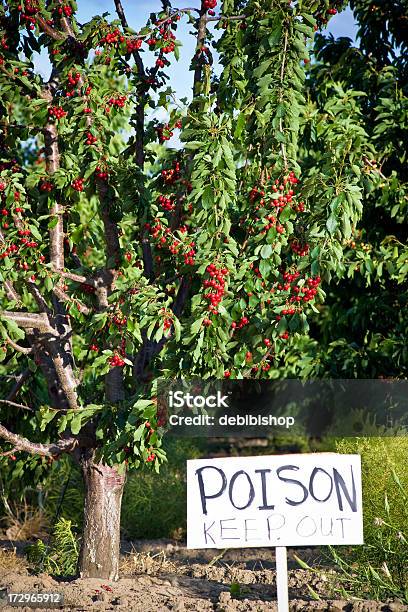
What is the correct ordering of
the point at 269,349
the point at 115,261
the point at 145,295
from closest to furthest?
the point at 145,295 < the point at 269,349 < the point at 115,261

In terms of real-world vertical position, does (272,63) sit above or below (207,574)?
above

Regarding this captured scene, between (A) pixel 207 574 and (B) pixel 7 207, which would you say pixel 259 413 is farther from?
(B) pixel 7 207

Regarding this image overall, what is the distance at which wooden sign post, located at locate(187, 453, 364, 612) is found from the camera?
145 inches

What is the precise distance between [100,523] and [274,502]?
131 centimetres

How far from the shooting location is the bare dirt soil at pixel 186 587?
406 cm

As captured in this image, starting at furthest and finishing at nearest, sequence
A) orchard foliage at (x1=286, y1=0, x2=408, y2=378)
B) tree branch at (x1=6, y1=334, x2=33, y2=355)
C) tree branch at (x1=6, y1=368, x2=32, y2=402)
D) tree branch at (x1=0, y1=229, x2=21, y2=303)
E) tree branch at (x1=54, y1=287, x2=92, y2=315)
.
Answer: orchard foliage at (x1=286, y1=0, x2=408, y2=378) → tree branch at (x1=6, y1=368, x2=32, y2=402) → tree branch at (x1=0, y1=229, x2=21, y2=303) → tree branch at (x1=54, y1=287, x2=92, y2=315) → tree branch at (x1=6, y1=334, x2=33, y2=355)

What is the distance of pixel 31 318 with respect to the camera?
14.9ft

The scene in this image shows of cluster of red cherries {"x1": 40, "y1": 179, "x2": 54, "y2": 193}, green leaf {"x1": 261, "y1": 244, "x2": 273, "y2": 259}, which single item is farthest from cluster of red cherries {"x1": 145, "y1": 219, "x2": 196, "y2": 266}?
cluster of red cherries {"x1": 40, "y1": 179, "x2": 54, "y2": 193}

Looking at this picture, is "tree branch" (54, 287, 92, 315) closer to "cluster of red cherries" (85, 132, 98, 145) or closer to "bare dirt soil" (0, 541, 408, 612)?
"cluster of red cherries" (85, 132, 98, 145)

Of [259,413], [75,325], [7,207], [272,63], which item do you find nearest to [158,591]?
[259,413]

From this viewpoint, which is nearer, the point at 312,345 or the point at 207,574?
the point at 207,574

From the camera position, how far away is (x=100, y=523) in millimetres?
4641

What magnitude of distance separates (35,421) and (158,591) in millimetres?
1278

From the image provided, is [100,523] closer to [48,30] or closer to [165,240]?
[165,240]
